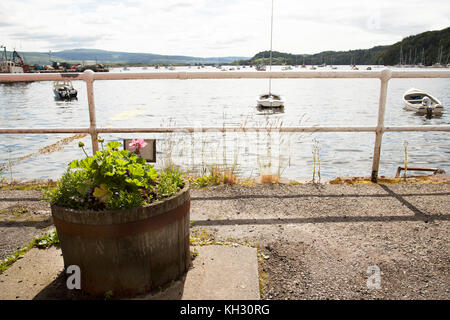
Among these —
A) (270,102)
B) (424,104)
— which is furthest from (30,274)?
(270,102)

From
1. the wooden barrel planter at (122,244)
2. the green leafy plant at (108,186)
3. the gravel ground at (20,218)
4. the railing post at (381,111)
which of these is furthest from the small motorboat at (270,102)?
the wooden barrel planter at (122,244)

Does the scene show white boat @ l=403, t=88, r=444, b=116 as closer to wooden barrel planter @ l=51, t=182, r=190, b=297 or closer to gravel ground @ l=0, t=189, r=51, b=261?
gravel ground @ l=0, t=189, r=51, b=261

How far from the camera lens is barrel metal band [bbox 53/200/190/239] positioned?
2152 mm

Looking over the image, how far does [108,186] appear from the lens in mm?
2264

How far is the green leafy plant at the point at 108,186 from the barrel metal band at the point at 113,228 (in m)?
0.11

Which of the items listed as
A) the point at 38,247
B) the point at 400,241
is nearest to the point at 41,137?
the point at 38,247

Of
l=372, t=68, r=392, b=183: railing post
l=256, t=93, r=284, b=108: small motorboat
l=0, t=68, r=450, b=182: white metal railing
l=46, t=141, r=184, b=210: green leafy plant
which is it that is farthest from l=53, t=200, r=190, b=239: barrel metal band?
l=256, t=93, r=284, b=108: small motorboat

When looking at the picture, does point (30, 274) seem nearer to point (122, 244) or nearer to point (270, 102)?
point (122, 244)

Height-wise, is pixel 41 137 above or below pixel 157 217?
below

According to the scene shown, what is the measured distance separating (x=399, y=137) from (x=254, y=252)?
26.6 metres

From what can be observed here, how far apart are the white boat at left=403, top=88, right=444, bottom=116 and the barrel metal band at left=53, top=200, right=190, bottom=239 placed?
38.1m

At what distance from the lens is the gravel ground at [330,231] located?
251 centimetres
